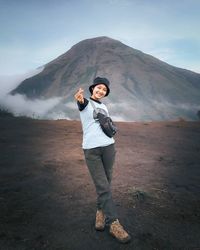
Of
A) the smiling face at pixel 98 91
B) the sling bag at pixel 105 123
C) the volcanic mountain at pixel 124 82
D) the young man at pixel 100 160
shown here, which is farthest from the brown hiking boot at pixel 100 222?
the volcanic mountain at pixel 124 82

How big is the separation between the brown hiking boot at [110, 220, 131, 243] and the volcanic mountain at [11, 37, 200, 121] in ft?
313

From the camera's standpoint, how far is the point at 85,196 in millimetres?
5996

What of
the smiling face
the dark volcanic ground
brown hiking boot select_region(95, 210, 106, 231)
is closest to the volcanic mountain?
the dark volcanic ground

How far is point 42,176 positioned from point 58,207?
2024mm

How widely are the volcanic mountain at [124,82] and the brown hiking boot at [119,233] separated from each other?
9552 cm

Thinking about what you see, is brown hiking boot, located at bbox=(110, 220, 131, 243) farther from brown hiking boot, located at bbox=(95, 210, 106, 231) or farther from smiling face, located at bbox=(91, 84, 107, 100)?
smiling face, located at bbox=(91, 84, 107, 100)

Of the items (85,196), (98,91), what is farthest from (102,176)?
(85,196)

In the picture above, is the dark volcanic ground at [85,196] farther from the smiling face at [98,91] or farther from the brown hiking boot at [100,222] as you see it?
the smiling face at [98,91]

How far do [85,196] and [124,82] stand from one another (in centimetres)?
10677

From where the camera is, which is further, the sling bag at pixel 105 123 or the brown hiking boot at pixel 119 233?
the sling bag at pixel 105 123

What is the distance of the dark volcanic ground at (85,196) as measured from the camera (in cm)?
432

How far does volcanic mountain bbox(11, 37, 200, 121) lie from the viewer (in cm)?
10750

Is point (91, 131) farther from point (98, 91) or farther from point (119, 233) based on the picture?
point (119, 233)

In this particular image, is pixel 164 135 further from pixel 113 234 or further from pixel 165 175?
pixel 113 234
